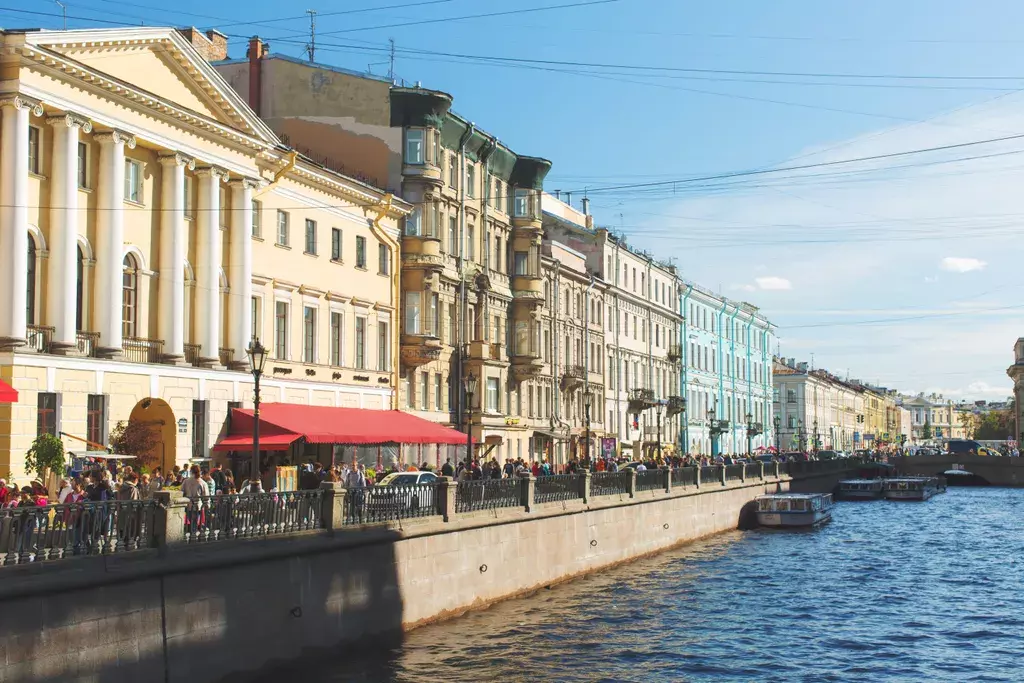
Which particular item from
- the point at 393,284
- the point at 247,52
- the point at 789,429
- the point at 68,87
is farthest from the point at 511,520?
the point at 789,429

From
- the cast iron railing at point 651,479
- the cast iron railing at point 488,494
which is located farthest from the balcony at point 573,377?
the cast iron railing at point 488,494

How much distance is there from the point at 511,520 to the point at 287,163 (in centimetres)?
1488

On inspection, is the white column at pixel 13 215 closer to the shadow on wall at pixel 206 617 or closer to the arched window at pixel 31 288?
the arched window at pixel 31 288

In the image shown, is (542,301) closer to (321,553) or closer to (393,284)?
(393,284)

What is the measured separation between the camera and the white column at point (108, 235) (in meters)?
31.0

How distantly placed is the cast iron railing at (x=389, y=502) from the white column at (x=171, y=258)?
11.0 meters

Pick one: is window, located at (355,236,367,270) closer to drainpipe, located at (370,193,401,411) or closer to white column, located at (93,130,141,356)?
drainpipe, located at (370,193,401,411)

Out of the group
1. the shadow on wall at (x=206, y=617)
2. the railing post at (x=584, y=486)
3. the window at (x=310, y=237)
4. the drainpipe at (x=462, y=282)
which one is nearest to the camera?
the shadow on wall at (x=206, y=617)

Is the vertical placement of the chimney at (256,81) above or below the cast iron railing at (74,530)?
above

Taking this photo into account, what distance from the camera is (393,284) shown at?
149 ft

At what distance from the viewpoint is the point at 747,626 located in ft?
87.2

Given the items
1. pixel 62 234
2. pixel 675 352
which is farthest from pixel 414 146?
pixel 675 352

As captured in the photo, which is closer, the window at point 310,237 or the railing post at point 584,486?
the railing post at point 584,486

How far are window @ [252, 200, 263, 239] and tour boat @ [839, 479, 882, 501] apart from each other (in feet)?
166
